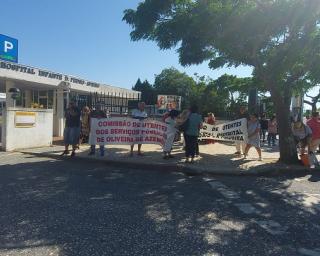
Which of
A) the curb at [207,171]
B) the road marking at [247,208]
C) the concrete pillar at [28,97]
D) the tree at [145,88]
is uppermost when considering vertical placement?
the tree at [145,88]

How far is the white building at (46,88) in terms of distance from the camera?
18.9 m

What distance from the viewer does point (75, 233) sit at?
211 inches

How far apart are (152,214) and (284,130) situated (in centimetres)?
710

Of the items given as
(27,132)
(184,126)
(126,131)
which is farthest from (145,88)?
(184,126)

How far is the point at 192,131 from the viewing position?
11.6 m

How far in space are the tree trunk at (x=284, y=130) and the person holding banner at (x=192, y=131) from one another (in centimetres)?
252

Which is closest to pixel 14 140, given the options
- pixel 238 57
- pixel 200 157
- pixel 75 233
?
pixel 200 157

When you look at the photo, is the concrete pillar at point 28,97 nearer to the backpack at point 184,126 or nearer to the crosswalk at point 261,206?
the backpack at point 184,126

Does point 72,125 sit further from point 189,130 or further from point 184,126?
point 189,130

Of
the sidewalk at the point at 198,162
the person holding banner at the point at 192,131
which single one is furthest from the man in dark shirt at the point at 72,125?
Result: the person holding banner at the point at 192,131

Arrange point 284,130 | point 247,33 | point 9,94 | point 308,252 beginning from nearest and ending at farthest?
1. point 308,252
2. point 247,33
3. point 284,130
4. point 9,94

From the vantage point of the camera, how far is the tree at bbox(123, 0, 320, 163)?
444 inches

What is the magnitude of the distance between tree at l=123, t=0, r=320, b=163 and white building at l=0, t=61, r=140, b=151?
6.88 meters

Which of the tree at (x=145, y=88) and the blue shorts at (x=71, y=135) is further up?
the tree at (x=145, y=88)
